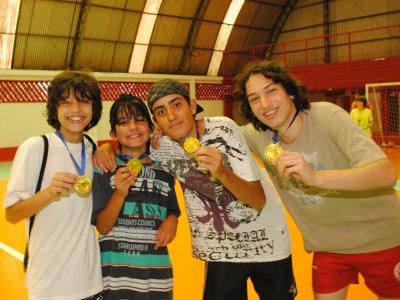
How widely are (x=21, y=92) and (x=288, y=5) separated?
18.0 metres

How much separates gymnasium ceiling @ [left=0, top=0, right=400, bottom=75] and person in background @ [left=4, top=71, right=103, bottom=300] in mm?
17700

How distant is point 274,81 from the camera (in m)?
2.94

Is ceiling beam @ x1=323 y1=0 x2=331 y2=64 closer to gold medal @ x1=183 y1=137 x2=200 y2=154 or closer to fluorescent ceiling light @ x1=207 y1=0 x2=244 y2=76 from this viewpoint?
fluorescent ceiling light @ x1=207 y1=0 x2=244 y2=76

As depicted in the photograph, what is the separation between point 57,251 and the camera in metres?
2.76

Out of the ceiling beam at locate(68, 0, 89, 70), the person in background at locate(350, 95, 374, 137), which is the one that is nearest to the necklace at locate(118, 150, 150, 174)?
the person in background at locate(350, 95, 374, 137)

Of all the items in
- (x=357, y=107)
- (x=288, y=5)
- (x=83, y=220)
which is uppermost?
(x=288, y=5)

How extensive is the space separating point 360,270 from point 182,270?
2.91 metres

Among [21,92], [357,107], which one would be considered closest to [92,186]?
[357,107]

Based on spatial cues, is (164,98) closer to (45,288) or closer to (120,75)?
(45,288)

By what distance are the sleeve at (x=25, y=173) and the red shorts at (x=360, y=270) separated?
2.08 metres

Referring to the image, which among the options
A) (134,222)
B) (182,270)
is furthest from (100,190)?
(182,270)

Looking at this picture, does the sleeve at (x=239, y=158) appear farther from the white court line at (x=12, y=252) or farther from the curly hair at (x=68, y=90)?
the white court line at (x=12, y=252)

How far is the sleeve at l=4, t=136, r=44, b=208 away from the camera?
104 inches

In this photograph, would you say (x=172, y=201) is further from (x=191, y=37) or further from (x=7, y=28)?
(x=191, y=37)
